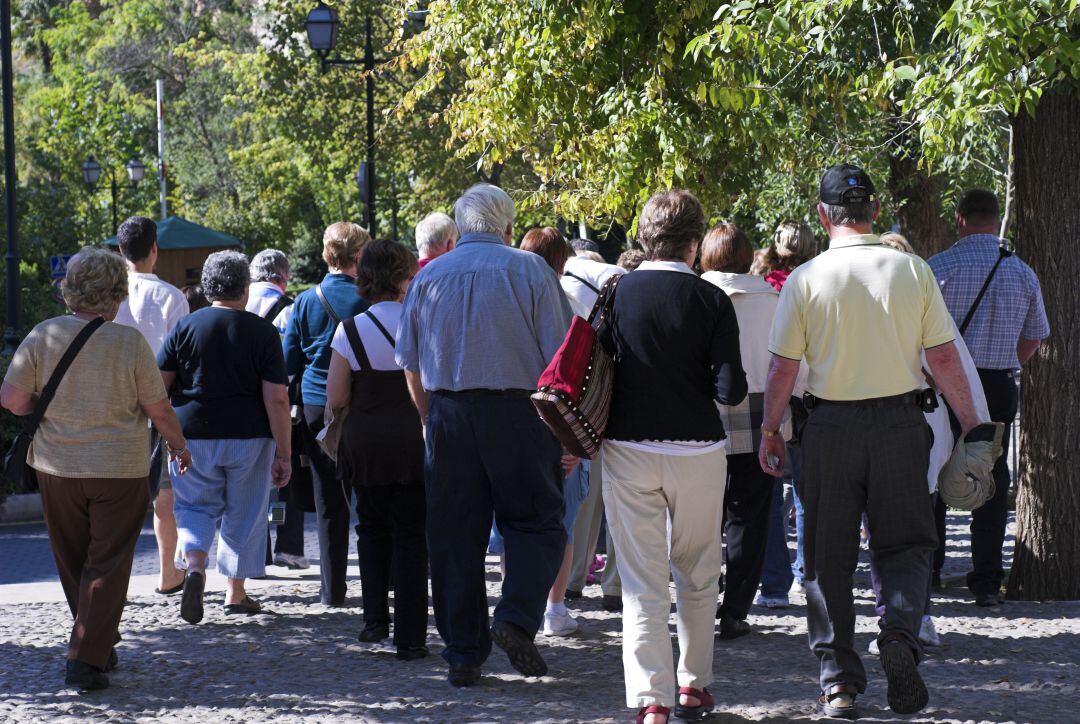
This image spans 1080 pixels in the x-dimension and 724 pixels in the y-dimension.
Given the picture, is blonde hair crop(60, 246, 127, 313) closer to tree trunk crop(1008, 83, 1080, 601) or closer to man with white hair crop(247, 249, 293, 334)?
man with white hair crop(247, 249, 293, 334)

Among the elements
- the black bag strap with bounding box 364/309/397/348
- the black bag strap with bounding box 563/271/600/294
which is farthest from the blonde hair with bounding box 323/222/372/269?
the black bag strap with bounding box 364/309/397/348

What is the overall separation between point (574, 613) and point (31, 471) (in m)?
2.85

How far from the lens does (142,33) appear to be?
6450cm

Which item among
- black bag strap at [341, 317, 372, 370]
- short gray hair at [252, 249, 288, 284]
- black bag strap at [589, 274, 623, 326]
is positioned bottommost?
black bag strap at [341, 317, 372, 370]

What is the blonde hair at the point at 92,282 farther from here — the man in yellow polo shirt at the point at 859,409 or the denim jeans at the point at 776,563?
the denim jeans at the point at 776,563

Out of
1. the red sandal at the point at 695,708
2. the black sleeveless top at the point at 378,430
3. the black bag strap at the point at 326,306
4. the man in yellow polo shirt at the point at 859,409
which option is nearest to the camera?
the man in yellow polo shirt at the point at 859,409

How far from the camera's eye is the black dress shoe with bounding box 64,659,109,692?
5.86 metres

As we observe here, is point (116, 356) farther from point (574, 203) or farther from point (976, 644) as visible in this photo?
point (574, 203)

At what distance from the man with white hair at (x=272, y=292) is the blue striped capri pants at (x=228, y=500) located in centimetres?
138

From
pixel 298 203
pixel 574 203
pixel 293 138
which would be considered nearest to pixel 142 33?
pixel 298 203

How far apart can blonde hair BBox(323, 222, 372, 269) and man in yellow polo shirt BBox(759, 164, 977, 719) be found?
10.4ft

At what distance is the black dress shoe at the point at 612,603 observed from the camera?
24.6 feet

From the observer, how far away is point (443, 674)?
6.16m

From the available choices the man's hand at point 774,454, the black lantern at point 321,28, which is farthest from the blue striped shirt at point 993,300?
the black lantern at point 321,28
